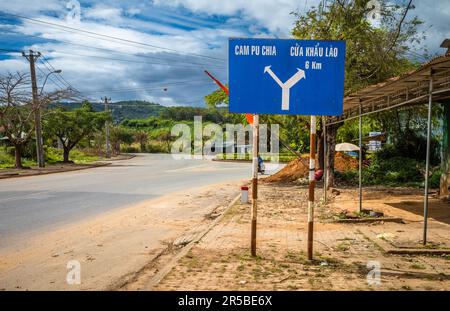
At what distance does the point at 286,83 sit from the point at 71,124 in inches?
1349

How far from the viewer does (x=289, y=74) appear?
6.06 m

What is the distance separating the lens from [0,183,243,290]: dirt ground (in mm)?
5504

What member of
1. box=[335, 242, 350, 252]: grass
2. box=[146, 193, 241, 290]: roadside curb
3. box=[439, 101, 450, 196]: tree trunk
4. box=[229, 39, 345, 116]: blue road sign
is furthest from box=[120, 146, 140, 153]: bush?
box=[229, 39, 345, 116]: blue road sign

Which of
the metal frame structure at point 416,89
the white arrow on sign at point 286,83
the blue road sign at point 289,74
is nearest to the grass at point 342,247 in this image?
the metal frame structure at point 416,89

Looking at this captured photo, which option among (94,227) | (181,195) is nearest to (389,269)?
(94,227)

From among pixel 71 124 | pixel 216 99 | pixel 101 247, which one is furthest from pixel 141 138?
pixel 101 247

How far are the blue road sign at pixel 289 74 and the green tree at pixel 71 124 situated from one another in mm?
32936

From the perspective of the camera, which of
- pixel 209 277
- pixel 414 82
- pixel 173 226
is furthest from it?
pixel 173 226

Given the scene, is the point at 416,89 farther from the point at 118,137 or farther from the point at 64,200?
the point at 118,137

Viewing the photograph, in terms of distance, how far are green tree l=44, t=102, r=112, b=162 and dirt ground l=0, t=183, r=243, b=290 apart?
2723cm

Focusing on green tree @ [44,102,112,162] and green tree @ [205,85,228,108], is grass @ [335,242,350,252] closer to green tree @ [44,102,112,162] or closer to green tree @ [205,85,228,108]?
green tree @ [205,85,228,108]
